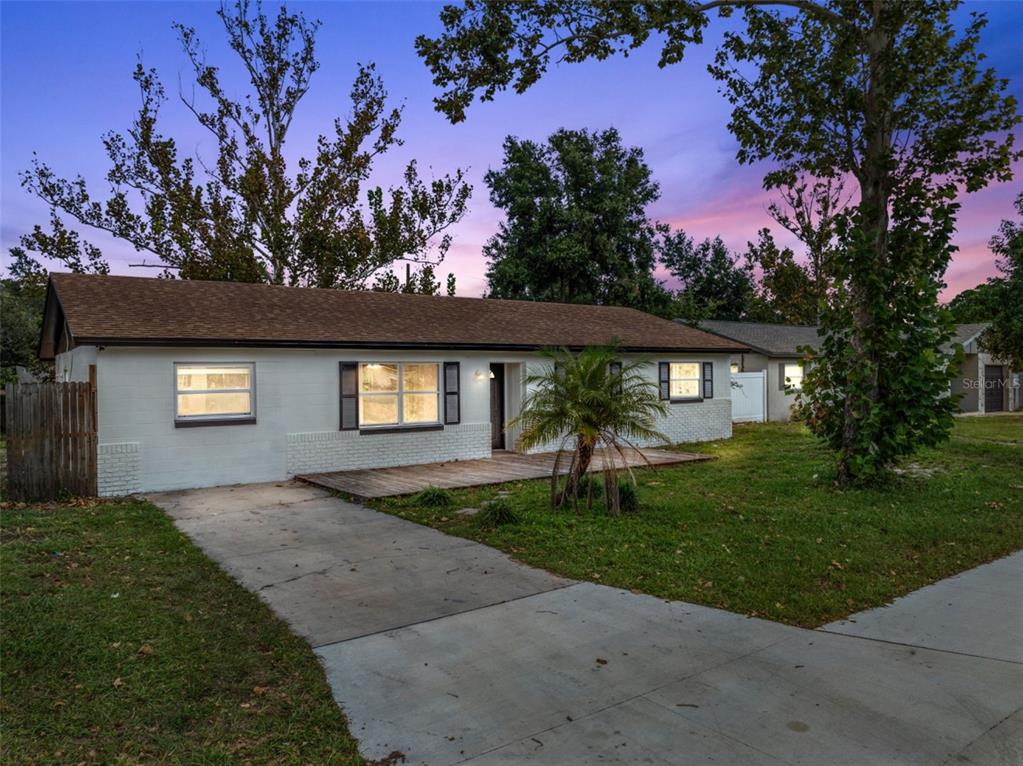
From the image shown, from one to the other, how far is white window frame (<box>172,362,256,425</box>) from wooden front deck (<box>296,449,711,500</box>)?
1.52m

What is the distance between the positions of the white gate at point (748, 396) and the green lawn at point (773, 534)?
995 centimetres

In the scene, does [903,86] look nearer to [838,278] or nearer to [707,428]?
[838,278]

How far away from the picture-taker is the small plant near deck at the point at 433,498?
9094 millimetres

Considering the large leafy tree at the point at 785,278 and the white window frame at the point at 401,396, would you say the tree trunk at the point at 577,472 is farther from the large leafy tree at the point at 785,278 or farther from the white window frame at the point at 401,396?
the large leafy tree at the point at 785,278

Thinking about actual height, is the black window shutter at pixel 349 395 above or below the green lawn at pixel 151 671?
above

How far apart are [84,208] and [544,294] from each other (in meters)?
17.6

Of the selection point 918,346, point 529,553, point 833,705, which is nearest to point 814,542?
point 529,553

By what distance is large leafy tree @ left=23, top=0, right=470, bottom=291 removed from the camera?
21.3 m

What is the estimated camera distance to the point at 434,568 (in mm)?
6156

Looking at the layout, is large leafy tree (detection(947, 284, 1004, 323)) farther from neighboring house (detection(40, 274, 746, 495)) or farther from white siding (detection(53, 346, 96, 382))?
white siding (detection(53, 346, 96, 382))

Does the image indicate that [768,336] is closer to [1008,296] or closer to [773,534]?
[1008,296]

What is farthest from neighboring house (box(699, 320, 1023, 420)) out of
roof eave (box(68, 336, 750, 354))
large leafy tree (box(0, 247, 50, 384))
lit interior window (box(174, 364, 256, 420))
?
large leafy tree (box(0, 247, 50, 384))

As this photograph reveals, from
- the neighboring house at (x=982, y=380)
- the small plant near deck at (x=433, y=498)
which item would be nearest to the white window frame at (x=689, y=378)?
the small plant near deck at (x=433, y=498)

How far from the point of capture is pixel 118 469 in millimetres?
10000
